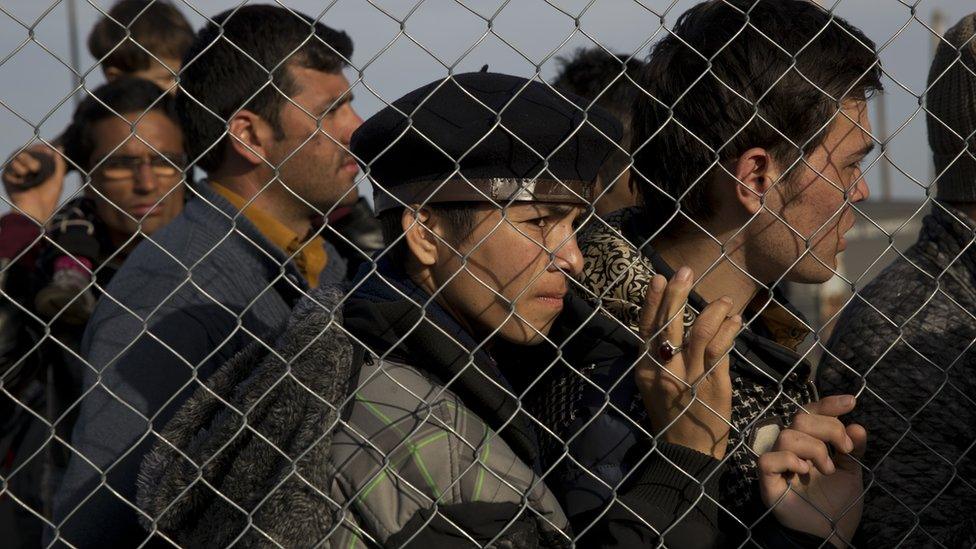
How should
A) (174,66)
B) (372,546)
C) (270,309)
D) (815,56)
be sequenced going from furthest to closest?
(174,66)
(270,309)
(815,56)
(372,546)

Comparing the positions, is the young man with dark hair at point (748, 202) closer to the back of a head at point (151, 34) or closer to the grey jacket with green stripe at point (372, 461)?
the grey jacket with green stripe at point (372, 461)

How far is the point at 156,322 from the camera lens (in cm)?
258

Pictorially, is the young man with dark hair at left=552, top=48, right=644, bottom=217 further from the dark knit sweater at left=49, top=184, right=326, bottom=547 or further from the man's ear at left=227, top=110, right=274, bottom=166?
the dark knit sweater at left=49, top=184, right=326, bottom=547

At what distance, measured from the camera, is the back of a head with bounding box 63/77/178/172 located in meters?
3.78

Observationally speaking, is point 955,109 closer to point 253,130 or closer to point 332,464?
point 332,464

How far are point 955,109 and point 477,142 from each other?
1.30m

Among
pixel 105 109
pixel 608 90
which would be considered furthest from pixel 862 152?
pixel 105 109

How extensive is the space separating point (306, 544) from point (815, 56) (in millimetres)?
1394

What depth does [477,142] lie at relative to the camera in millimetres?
1961

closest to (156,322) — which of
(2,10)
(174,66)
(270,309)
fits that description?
(270,309)

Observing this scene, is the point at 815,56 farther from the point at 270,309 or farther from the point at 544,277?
the point at 270,309

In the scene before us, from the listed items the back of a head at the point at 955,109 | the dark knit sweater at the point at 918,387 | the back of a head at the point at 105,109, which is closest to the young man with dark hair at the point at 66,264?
the back of a head at the point at 105,109

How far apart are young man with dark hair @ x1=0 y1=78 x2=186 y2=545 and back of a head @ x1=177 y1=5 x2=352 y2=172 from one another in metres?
0.17

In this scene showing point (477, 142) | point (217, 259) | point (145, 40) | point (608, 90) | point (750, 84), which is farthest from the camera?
point (145, 40)
